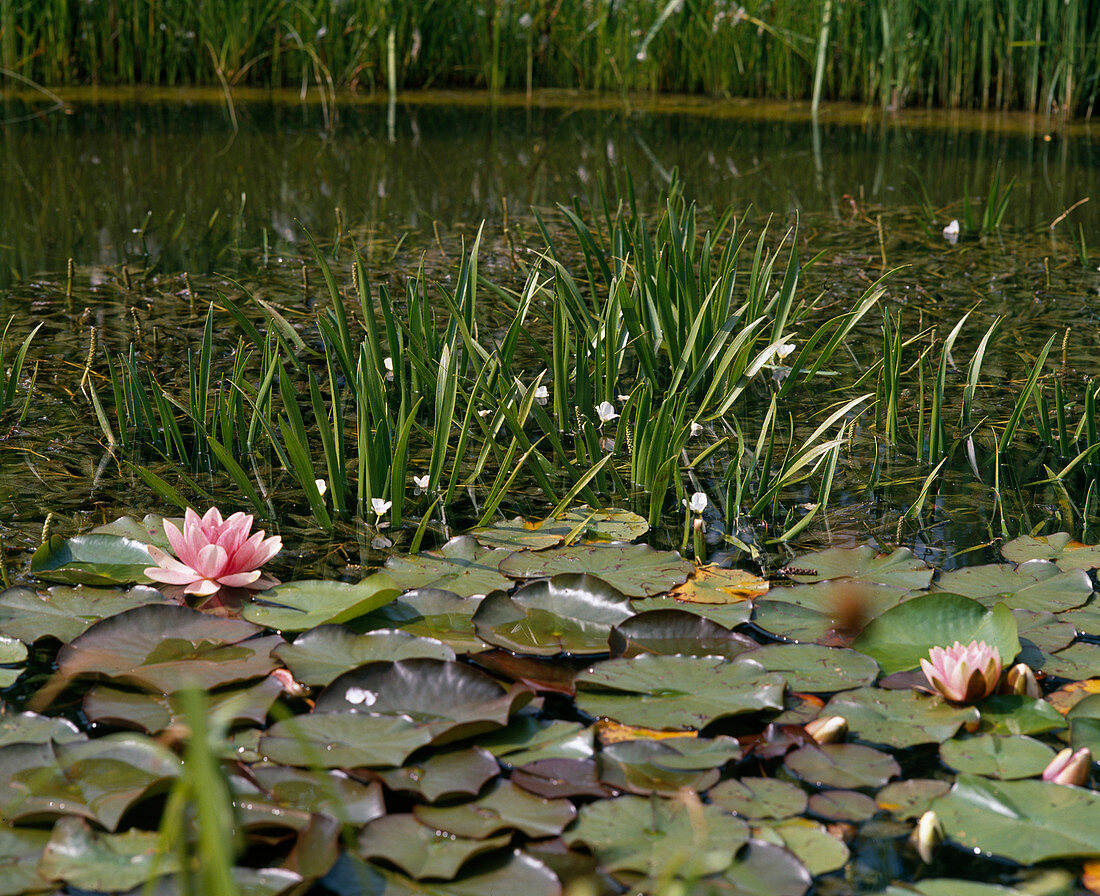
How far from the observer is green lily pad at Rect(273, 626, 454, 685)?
118cm

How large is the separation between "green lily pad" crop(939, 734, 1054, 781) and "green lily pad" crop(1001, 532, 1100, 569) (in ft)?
1.50

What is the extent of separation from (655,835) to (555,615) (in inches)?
16.6

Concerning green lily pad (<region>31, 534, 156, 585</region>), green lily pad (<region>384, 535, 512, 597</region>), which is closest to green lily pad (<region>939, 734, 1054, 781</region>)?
green lily pad (<region>384, 535, 512, 597</region>)

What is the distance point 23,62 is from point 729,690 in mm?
5905

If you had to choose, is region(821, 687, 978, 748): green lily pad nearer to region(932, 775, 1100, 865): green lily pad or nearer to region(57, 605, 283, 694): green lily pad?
region(932, 775, 1100, 865): green lily pad

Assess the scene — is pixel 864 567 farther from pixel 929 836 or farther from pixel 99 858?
pixel 99 858

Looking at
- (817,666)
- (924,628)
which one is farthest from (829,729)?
(924,628)

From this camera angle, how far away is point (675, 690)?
3.78 feet

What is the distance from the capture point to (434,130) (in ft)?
17.5

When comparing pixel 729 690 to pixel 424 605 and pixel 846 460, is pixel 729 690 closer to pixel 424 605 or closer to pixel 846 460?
pixel 424 605

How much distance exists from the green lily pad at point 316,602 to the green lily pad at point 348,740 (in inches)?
7.4

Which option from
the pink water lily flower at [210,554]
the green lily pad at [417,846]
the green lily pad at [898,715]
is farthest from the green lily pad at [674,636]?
the pink water lily flower at [210,554]

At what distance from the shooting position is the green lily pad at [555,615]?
1.26 m

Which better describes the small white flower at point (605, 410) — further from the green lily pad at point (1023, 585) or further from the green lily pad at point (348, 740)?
the green lily pad at point (348, 740)
